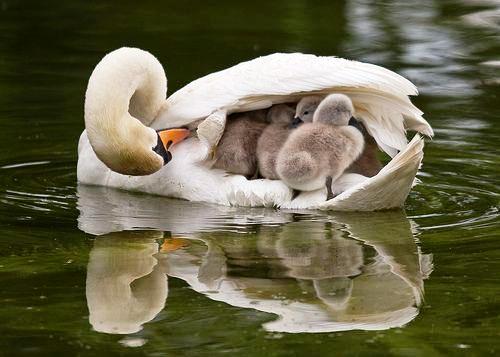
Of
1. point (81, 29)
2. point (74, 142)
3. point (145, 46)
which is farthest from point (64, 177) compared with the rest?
point (81, 29)

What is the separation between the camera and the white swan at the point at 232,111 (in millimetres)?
7957

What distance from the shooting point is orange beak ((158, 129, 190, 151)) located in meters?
8.47

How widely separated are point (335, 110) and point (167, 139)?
3.69 feet

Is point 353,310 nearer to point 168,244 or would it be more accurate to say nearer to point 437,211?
point 168,244

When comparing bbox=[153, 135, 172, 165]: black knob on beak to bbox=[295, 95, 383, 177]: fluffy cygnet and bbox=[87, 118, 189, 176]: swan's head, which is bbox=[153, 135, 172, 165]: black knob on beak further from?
bbox=[295, 95, 383, 177]: fluffy cygnet

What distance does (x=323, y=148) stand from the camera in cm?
789

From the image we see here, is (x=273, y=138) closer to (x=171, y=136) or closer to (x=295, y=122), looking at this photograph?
(x=295, y=122)

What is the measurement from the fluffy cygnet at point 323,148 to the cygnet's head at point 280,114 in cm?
36

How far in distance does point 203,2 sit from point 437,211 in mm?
8876

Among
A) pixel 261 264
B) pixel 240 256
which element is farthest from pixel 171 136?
pixel 261 264

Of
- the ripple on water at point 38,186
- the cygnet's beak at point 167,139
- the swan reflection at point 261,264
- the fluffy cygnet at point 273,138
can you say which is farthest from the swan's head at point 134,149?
the fluffy cygnet at point 273,138

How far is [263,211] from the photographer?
8.16 meters

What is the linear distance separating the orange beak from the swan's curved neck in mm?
110

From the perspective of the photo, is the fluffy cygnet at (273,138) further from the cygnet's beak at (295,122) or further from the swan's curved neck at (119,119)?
the swan's curved neck at (119,119)
